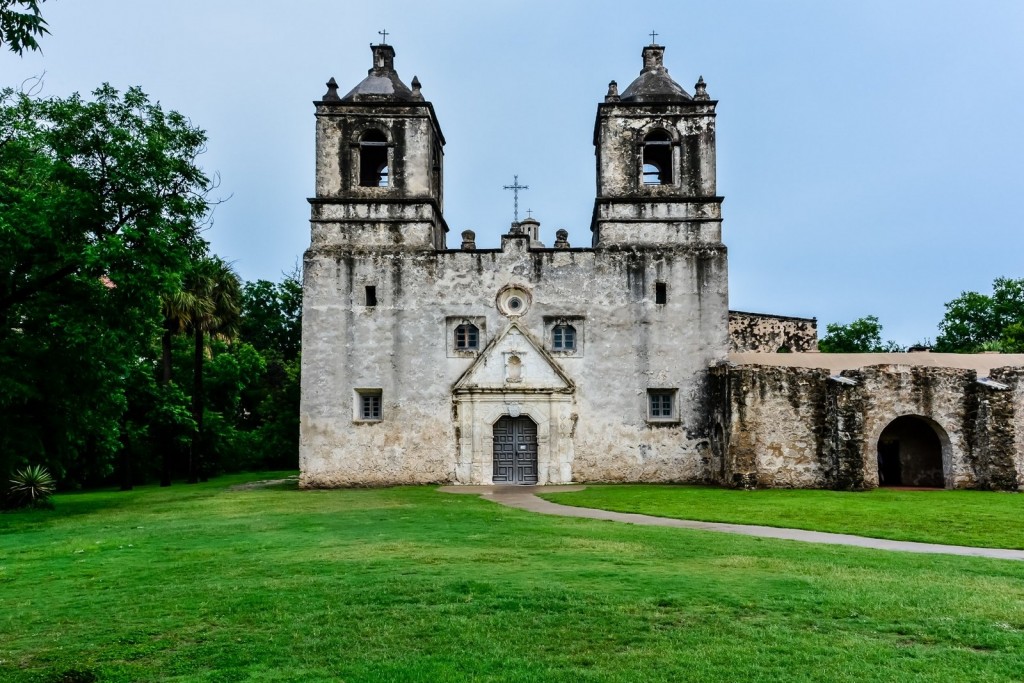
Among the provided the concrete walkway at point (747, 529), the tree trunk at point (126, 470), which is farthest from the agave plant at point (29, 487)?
the tree trunk at point (126, 470)

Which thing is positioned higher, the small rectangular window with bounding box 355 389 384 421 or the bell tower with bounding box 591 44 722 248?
the bell tower with bounding box 591 44 722 248

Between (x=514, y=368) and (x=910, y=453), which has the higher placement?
(x=514, y=368)

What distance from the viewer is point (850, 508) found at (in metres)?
16.8

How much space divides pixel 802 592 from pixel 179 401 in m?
26.8

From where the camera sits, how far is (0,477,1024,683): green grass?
5.87 metres

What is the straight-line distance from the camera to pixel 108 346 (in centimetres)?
1820

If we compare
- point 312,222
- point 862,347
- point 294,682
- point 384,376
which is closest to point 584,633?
point 294,682

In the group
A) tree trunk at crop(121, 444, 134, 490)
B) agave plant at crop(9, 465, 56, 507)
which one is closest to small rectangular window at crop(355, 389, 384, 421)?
agave plant at crop(9, 465, 56, 507)

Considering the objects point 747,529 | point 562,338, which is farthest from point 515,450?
point 747,529

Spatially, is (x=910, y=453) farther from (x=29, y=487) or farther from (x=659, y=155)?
(x=29, y=487)

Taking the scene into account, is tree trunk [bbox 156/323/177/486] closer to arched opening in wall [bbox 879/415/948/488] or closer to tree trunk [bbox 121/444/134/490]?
tree trunk [bbox 121/444/134/490]

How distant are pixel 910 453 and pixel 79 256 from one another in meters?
23.5

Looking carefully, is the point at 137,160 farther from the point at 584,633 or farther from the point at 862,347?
the point at 862,347

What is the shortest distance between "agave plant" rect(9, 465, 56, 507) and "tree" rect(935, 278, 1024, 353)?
4198 centimetres
